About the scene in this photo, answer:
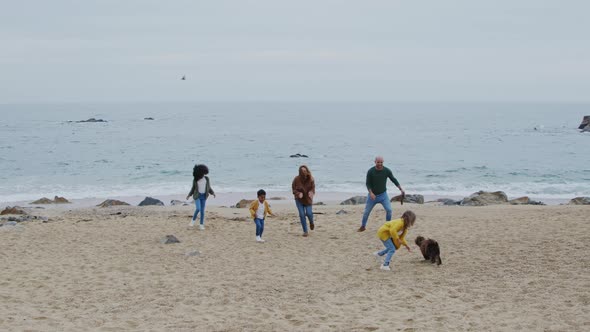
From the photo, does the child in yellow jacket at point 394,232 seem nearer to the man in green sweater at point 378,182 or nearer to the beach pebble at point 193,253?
the man in green sweater at point 378,182

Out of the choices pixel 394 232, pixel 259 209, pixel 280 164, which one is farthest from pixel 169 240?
pixel 280 164

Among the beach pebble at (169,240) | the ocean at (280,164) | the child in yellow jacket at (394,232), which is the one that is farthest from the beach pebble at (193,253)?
the ocean at (280,164)

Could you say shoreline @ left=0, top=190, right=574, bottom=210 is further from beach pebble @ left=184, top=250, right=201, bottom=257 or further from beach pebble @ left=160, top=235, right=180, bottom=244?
beach pebble @ left=184, top=250, right=201, bottom=257

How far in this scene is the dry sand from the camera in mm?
7160

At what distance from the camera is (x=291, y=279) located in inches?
360

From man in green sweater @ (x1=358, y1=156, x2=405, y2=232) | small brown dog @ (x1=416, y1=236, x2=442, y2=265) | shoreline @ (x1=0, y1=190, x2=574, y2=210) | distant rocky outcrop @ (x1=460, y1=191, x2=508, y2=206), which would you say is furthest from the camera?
shoreline @ (x1=0, y1=190, x2=574, y2=210)

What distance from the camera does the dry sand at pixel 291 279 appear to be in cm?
716

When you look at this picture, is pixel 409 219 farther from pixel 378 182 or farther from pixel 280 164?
pixel 280 164

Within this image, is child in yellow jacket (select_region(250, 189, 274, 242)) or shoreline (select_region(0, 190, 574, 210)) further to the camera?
shoreline (select_region(0, 190, 574, 210))

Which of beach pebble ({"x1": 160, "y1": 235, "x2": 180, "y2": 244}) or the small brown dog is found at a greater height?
the small brown dog

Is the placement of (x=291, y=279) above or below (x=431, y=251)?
below

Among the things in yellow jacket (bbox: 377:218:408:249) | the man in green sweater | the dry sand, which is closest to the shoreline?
the dry sand

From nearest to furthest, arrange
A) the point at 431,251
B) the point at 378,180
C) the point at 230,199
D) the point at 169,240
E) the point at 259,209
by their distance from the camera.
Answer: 1. the point at 431,251
2. the point at 259,209
3. the point at 169,240
4. the point at 378,180
5. the point at 230,199

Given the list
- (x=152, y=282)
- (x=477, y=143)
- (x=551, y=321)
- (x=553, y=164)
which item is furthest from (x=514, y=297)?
(x=477, y=143)
